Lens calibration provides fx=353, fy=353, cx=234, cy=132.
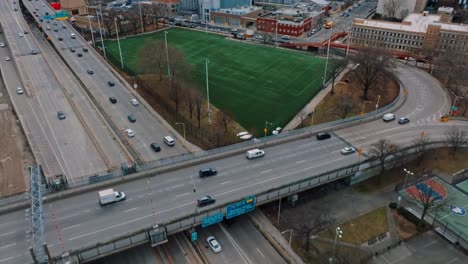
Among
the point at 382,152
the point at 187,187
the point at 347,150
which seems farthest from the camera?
the point at 347,150

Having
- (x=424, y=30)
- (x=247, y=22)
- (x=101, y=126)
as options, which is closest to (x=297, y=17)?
→ (x=247, y=22)

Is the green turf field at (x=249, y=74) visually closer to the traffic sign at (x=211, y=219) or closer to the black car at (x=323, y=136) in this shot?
the black car at (x=323, y=136)

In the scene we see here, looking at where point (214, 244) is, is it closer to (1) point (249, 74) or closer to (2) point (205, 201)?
(2) point (205, 201)

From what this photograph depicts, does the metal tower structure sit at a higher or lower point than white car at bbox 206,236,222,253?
higher

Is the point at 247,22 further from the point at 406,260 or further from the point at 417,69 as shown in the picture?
the point at 406,260

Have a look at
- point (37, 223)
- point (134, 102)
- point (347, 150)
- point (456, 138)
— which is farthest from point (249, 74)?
point (37, 223)

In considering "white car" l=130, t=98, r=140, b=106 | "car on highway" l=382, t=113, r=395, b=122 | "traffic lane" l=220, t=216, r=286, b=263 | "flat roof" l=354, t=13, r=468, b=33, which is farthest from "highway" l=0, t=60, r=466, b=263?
"flat roof" l=354, t=13, r=468, b=33

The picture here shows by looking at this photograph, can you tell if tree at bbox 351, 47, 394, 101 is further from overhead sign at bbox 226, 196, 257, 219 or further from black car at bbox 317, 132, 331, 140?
overhead sign at bbox 226, 196, 257, 219
